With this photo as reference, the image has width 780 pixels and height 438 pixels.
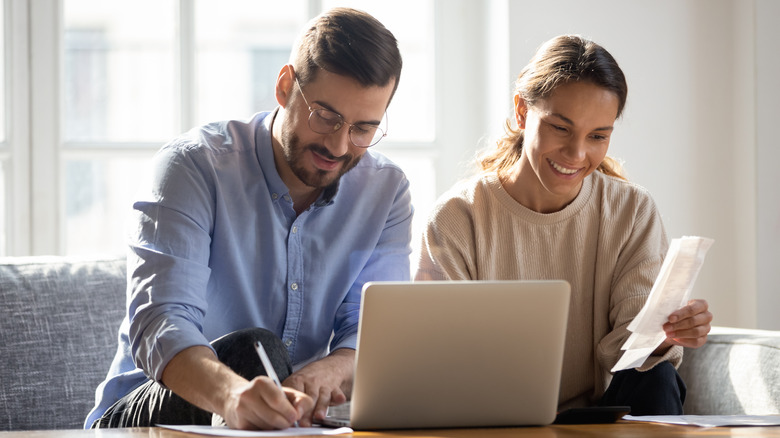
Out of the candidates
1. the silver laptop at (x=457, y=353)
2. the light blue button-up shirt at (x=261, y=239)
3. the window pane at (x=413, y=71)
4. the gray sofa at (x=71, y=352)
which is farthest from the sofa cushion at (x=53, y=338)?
the window pane at (x=413, y=71)

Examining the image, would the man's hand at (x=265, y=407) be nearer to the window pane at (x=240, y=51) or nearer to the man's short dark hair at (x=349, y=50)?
the man's short dark hair at (x=349, y=50)

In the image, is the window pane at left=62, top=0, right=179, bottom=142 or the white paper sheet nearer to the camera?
the white paper sheet

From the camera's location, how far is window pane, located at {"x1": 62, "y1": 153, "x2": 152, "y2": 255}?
2656 millimetres

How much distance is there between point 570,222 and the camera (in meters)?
1.81

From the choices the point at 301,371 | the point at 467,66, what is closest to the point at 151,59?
the point at 467,66

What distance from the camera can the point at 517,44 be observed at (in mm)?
2539

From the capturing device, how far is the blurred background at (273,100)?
2.57m

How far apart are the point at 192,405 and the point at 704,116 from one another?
6.35 ft

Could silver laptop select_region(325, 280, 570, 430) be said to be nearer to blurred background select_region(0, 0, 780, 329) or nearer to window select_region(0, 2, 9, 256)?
blurred background select_region(0, 0, 780, 329)

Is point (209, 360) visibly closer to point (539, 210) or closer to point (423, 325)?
point (423, 325)

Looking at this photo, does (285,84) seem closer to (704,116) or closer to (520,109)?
(520,109)

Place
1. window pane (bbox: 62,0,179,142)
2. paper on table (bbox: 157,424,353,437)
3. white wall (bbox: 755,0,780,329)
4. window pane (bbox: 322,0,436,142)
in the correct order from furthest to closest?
1. window pane (bbox: 322,0,436,142)
2. window pane (bbox: 62,0,179,142)
3. white wall (bbox: 755,0,780,329)
4. paper on table (bbox: 157,424,353,437)

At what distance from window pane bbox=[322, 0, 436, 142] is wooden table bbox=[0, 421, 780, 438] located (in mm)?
1772

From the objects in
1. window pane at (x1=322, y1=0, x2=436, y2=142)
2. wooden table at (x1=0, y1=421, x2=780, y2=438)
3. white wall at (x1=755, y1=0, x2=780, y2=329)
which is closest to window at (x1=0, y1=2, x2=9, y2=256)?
window pane at (x1=322, y1=0, x2=436, y2=142)
